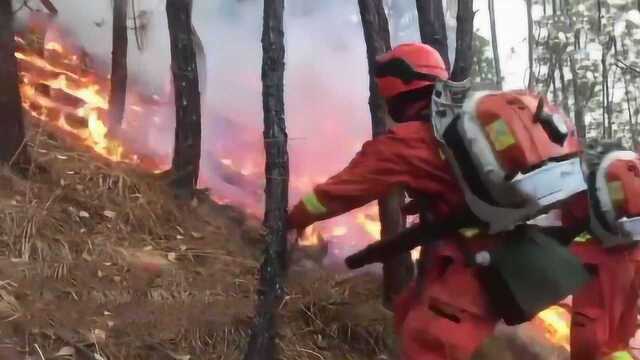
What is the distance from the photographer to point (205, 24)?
6.53 metres

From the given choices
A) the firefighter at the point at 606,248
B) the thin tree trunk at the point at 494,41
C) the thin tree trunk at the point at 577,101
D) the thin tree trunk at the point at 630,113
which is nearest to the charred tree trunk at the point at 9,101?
the firefighter at the point at 606,248

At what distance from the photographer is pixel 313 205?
314 centimetres

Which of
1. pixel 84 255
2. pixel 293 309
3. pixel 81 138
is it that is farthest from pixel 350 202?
pixel 81 138

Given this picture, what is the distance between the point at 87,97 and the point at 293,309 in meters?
2.92

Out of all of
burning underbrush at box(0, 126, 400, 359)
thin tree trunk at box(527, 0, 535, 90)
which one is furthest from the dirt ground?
A: thin tree trunk at box(527, 0, 535, 90)

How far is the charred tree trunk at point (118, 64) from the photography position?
646 centimetres

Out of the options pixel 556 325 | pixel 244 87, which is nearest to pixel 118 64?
pixel 244 87

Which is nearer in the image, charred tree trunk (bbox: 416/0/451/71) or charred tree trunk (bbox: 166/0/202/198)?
charred tree trunk (bbox: 416/0/451/71)

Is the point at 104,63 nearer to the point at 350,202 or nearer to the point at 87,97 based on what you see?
the point at 87,97

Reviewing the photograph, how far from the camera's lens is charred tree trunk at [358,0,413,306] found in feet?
15.7

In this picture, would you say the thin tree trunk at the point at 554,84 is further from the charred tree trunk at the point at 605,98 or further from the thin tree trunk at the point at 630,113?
the thin tree trunk at the point at 630,113

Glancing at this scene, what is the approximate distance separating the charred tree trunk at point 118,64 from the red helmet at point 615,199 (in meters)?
3.66

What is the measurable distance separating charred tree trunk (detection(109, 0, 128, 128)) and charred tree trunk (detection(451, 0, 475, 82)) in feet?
8.60

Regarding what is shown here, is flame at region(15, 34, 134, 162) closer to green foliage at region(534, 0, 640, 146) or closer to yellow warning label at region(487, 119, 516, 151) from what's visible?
yellow warning label at region(487, 119, 516, 151)
